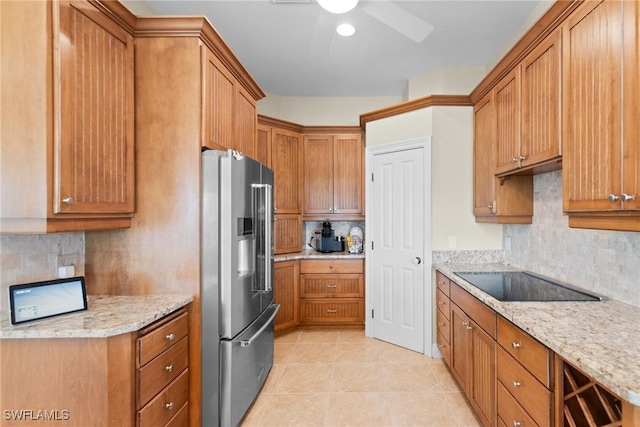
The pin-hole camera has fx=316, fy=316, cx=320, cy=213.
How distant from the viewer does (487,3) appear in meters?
2.44

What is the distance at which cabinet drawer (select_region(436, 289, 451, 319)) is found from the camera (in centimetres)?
267

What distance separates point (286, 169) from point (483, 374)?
288cm

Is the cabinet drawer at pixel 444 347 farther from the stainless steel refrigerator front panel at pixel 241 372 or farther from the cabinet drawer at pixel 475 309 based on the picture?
the stainless steel refrigerator front panel at pixel 241 372

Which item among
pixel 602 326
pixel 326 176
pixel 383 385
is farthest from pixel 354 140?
pixel 602 326

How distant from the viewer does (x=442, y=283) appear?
2.88 metres

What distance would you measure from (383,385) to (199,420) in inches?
56.2

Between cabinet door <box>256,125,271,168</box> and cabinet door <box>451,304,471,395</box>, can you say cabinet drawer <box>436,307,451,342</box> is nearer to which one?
cabinet door <box>451,304,471,395</box>

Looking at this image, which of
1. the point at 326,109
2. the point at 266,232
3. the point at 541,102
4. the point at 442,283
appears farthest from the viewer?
the point at 326,109

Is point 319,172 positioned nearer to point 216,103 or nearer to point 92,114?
point 216,103

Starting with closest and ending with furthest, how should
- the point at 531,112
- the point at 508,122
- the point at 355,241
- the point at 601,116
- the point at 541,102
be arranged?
the point at 601,116 < the point at 541,102 < the point at 531,112 < the point at 508,122 < the point at 355,241

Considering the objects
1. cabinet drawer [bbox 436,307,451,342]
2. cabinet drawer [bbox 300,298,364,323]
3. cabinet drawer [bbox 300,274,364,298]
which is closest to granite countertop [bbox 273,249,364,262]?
cabinet drawer [bbox 300,274,364,298]

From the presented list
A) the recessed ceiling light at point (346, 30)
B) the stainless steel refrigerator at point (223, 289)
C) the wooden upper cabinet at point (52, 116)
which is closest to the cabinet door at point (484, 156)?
the recessed ceiling light at point (346, 30)

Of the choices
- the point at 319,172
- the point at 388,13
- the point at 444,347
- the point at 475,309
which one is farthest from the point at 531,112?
the point at 319,172

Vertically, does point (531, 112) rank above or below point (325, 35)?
below
